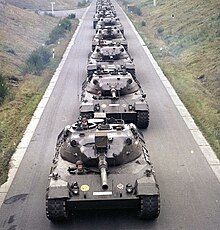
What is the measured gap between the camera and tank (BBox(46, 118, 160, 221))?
1472 cm

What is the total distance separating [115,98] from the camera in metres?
24.3

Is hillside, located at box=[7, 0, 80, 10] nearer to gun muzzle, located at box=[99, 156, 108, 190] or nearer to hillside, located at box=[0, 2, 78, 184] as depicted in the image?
hillside, located at box=[0, 2, 78, 184]

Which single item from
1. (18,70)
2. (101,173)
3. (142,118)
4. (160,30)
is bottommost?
(101,173)

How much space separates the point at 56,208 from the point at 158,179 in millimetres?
5062

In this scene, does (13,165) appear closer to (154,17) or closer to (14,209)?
(14,209)

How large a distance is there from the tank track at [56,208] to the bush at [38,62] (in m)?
24.4

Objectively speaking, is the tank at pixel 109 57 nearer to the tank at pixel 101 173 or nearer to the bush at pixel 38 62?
the bush at pixel 38 62

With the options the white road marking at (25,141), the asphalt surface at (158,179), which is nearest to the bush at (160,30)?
the white road marking at (25,141)

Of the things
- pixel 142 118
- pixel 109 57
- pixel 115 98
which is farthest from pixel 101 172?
pixel 109 57

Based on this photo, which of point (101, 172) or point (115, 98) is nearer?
point (101, 172)

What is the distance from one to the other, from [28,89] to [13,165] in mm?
12737

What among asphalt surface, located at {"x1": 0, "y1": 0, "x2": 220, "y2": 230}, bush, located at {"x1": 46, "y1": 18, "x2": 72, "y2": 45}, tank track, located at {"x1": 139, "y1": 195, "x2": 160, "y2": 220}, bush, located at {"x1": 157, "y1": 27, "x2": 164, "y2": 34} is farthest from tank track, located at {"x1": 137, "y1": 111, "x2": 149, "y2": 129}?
bush, located at {"x1": 157, "y1": 27, "x2": 164, "y2": 34}

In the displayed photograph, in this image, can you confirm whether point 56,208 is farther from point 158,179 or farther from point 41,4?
point 41,4

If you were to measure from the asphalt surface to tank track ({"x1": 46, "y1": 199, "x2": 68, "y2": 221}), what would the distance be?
605 millimetres
